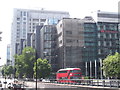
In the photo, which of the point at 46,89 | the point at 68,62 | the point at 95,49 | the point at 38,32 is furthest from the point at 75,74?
the point at 38,32

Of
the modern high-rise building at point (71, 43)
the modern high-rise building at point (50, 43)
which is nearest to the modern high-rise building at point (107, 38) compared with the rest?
the modern high-rise building at point (71, 43)

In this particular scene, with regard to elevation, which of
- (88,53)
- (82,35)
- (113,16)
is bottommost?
(88,53)

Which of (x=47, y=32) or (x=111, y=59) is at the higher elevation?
(x=47, y=32)

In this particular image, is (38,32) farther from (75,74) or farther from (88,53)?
(75,74)

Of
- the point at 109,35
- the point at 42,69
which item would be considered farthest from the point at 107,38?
the point at 42,69

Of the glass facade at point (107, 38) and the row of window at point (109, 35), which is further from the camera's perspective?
the row of window at point (109, 35)

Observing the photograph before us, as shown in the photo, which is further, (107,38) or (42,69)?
(107,38)

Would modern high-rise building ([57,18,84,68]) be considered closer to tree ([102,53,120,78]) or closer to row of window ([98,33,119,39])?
row of window ([98,33,119,39])

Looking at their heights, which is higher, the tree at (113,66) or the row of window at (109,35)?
the row of window at (109,35)

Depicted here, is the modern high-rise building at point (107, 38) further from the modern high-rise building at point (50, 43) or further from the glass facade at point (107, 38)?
the modern high-rise building at point (50, 43)

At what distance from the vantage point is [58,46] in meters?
112

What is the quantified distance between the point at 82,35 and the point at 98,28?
846 cm

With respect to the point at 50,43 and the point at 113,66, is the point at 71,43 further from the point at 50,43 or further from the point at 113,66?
the point at 113,66

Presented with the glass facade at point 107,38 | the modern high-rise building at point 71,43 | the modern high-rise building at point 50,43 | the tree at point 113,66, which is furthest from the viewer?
the modern high-rise building at point 50,43
